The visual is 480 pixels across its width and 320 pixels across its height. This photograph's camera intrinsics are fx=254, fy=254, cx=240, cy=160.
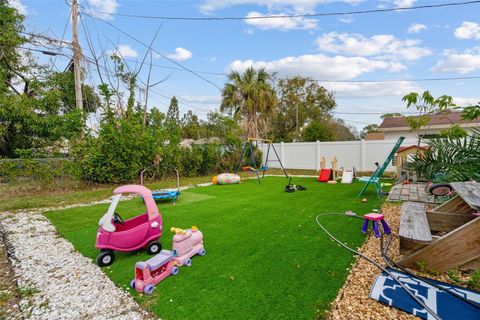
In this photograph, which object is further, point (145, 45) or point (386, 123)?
point (386, 123)

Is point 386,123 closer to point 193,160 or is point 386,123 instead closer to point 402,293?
point 193,160

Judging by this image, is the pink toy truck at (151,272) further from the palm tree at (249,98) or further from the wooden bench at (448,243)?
the palm tree at (249,98)

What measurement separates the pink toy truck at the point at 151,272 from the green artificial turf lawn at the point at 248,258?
0.18 feet

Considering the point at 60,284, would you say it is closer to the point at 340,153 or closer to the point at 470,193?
the point at 470,193

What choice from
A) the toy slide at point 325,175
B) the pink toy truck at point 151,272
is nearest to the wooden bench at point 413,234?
the pink toy truck at point 151,272

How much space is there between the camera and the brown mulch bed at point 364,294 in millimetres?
1811

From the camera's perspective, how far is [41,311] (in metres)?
2.04

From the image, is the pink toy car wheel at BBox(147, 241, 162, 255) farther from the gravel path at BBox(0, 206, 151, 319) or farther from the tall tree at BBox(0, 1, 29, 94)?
the tall tree at BBox(0, 1, 29, 94)

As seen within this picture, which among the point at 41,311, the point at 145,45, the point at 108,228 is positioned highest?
the point at 145,45

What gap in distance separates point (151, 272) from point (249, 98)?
14.0 meters

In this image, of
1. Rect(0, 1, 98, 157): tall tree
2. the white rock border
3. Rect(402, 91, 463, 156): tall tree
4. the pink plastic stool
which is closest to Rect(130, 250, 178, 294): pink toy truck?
the white rock border

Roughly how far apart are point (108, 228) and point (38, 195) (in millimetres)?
5925

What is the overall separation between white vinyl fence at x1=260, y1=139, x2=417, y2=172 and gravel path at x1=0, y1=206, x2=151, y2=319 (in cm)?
1065

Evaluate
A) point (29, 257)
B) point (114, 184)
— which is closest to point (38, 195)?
point (114, 184)
